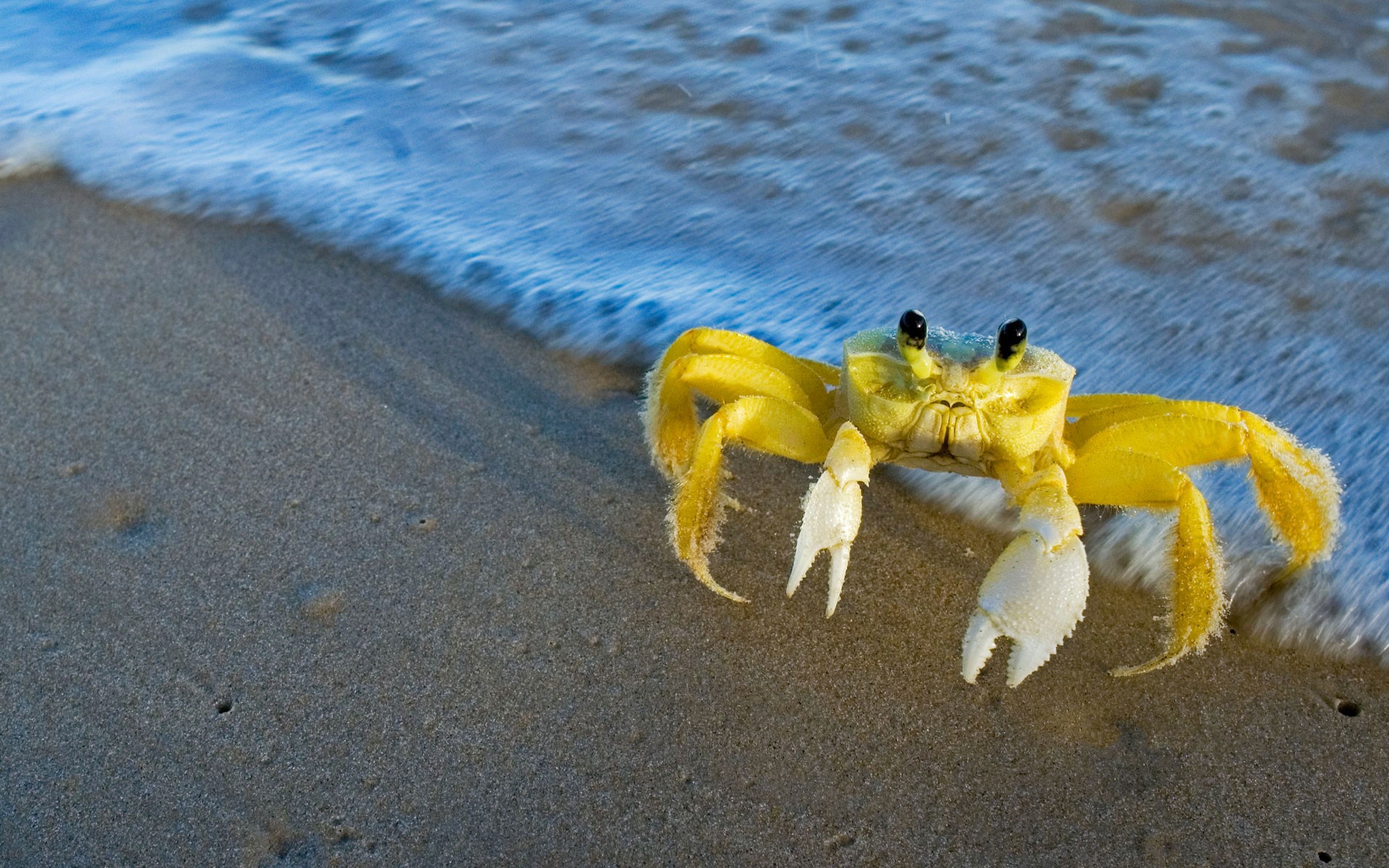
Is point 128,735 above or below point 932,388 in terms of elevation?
below

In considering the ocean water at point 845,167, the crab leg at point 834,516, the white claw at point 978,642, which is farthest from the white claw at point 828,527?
the ocean water at point 845,167

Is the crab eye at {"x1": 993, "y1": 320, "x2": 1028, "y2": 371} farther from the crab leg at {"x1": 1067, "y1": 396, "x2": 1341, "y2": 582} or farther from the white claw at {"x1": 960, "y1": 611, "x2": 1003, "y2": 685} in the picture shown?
the white claw at {"x1": 960, "y1": 611, "x2": 1003, "y2": 685}

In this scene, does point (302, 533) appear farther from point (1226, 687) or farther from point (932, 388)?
point (1226, 687)

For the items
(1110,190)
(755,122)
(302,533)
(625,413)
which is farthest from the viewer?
(755,122)

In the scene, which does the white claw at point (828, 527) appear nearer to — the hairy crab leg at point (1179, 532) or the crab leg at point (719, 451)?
the crab leg at point (719, 451)

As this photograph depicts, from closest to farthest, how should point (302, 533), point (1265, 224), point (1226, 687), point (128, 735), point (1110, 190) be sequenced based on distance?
point (128, 735) < point (1226, 687) < point (302, 533) < point (1265, 224) < point (1110, 190)

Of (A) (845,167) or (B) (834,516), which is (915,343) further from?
(A) (845,167)

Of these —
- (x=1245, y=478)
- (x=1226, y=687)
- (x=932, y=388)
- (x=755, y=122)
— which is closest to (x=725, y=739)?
(x=932, y=388)

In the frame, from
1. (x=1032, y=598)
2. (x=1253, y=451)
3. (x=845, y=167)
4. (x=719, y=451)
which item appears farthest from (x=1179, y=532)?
(x=845, y=167)
